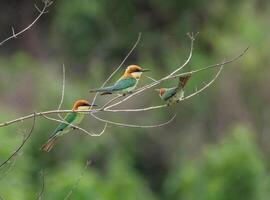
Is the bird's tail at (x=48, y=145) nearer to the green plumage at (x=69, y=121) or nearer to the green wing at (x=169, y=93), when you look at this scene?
the green plumage at (x=69, y=121)

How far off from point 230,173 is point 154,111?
11.1ft

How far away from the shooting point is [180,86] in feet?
27.7

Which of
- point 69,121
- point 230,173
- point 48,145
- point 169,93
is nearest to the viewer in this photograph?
point 48,145

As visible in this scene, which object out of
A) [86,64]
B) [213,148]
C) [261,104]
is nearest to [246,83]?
[261,104]

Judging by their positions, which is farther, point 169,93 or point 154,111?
point 154,111

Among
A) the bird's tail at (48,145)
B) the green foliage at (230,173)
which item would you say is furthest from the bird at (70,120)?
the green foliage at (230,173)

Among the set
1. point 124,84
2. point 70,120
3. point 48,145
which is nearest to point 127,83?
point 124,84

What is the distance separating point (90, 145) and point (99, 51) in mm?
8156

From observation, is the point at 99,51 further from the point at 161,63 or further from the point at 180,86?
the point at 180,86

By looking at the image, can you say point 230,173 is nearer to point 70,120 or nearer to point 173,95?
point 173,95

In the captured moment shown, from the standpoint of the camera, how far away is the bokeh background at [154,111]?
20.7 metres

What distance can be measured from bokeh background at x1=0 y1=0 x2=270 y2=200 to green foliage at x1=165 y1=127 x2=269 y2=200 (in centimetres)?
2

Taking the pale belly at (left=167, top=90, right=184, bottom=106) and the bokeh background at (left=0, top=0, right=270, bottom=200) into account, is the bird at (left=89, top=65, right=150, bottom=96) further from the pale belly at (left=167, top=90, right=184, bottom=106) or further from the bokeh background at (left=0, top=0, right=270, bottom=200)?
the bokeh background at (left=0, top=0, right=270, bottom=200)

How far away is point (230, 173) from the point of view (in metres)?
20.7
